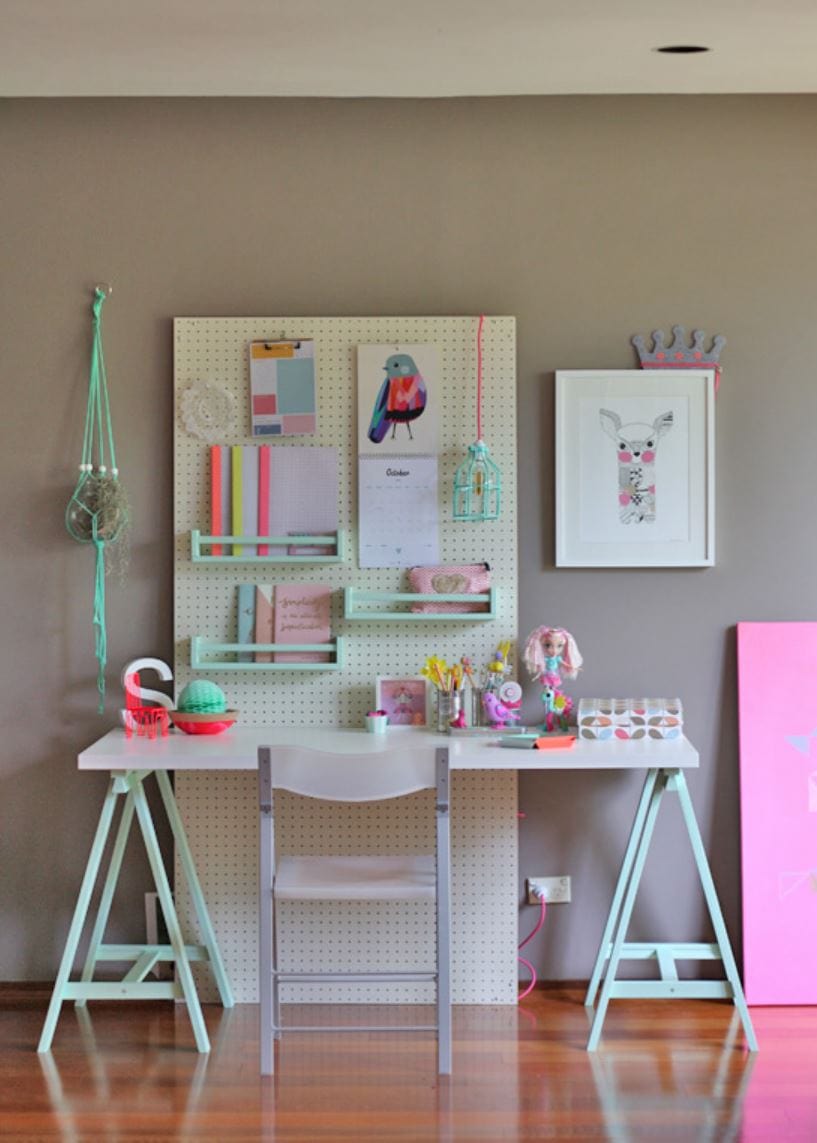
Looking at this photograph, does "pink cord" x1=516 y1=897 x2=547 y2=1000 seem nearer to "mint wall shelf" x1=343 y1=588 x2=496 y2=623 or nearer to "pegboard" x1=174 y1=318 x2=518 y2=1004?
"pegboard" x1=174 y1=318 x2=518 y2=1004

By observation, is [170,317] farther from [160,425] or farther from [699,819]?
[699,819]

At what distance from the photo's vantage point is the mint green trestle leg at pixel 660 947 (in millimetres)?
3703

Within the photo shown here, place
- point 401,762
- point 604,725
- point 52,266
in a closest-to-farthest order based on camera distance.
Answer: point 401,762, point 604,725, point 52,266

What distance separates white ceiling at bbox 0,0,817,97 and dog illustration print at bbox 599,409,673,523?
94cm

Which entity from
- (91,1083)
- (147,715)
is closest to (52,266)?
(147,715)

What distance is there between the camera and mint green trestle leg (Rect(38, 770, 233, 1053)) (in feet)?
12.2

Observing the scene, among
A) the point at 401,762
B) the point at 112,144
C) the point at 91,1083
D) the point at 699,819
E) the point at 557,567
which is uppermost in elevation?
the point at 112,144

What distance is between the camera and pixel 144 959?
3.94 metres

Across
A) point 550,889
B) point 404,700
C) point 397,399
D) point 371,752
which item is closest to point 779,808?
point 550,889

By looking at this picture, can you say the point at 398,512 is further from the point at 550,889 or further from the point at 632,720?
the point at 550,889

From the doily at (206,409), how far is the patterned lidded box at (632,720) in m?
1.29

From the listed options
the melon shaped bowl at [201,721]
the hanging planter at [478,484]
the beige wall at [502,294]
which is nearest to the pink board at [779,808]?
the beige wall at [502,294]

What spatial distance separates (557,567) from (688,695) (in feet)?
1.72

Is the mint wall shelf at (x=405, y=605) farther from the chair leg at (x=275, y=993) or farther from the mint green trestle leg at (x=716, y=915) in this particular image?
the chair leg at (x=275, y=993)
